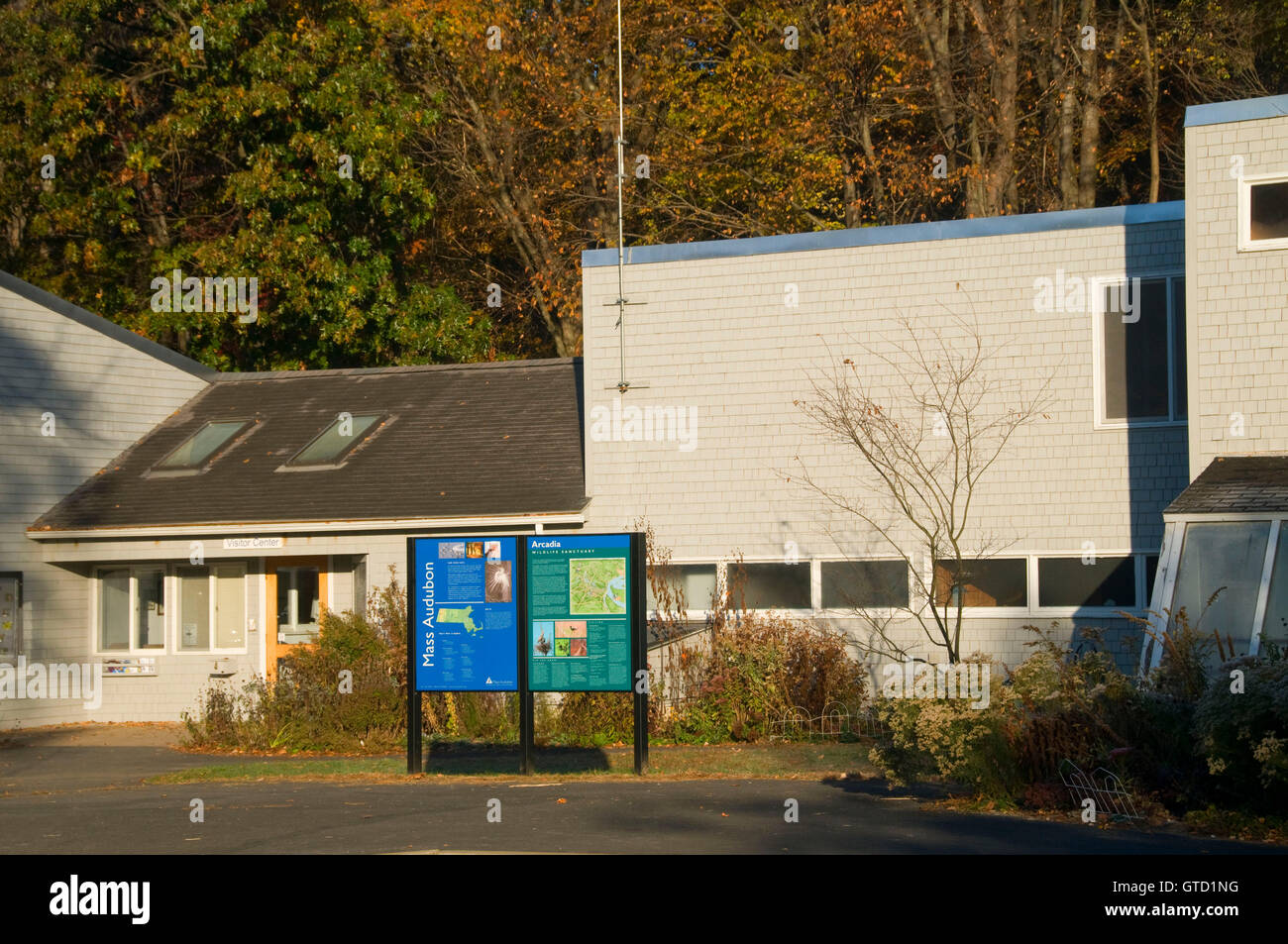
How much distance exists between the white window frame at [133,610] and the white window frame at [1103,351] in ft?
43.8

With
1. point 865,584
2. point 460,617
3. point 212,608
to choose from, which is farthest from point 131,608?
point 865,584

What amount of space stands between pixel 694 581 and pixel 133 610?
8.90m

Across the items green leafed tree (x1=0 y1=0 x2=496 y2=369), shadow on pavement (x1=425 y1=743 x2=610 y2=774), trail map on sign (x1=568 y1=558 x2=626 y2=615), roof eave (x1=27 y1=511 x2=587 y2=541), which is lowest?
shadow on pavement (x1=425 y1=743 x2=610 y2=774)

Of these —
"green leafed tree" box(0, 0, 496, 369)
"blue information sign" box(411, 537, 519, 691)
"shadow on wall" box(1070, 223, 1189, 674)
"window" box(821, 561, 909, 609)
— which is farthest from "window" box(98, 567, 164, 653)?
"shadow on wall" box(1070, 223, 1189, 674)

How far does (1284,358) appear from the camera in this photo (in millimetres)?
14555

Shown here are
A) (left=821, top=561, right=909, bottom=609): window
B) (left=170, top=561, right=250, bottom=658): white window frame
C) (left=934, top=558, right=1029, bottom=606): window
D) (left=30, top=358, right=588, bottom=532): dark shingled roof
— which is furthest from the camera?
(left=170, top=561, right=250, bottom=658): white window frame

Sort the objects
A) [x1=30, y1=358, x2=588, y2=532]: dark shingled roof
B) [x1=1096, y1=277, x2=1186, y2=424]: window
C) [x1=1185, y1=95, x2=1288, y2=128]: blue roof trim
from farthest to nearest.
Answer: [x1=30, y1=358, x2=588, y2=532]: dark shingled roof, [x1=1096, y1=277, x2=1186, y2=424]: window, [x1=1185, y1=95, x2=1288, y2=128]: blue roof trim

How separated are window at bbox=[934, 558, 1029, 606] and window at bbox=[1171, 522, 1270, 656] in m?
3.62

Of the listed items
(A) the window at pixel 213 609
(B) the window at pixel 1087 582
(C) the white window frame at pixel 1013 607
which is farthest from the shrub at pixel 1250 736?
(A) the window at pixel 213 609

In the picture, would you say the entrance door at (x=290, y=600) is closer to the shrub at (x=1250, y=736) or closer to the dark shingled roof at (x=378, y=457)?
the dark shingled roof at (x=378, y=457)

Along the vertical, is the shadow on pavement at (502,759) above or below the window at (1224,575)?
below

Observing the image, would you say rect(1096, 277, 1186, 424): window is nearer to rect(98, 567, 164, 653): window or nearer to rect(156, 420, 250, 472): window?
rect(156, 420, 250, 472): window

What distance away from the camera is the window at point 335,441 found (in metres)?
20.9

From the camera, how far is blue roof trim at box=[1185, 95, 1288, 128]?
14.6 meters
